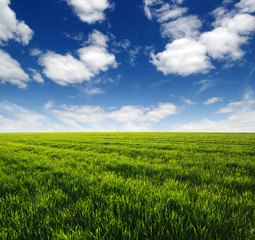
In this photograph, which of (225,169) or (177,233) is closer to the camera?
(177,233)

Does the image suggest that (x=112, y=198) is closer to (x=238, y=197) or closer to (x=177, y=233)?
(x=177, y=233)

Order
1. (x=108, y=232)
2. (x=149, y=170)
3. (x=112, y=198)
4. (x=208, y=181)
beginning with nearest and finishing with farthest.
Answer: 1. (x=108, y=232)
2. (x=112, y=198)
3. (x=208, y=181)
4. (x=149, y=170)

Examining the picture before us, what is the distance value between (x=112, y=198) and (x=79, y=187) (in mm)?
936

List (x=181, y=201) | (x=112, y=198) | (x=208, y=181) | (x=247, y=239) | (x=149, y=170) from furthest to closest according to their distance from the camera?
1. (x=149, y=170)
2. (x=208, y=181)
3. (x=112, y=198)
4. (x=181, y=201)
5. (x=247, y=239)

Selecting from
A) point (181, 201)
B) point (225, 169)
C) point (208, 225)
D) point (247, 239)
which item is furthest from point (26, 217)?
point (225, 169)

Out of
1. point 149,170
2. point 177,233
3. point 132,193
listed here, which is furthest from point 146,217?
point 149,170

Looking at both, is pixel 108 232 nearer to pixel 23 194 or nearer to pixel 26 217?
pixel 26 217

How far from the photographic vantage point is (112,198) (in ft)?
8.02

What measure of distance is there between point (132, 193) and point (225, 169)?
151 inches

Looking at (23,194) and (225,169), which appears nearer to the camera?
(23,194)

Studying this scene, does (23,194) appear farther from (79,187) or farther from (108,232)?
(108,232)

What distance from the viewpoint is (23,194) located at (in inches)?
108

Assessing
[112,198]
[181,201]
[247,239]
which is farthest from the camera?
[112,198]

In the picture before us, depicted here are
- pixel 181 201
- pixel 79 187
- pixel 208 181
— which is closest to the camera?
pixel 181 201
